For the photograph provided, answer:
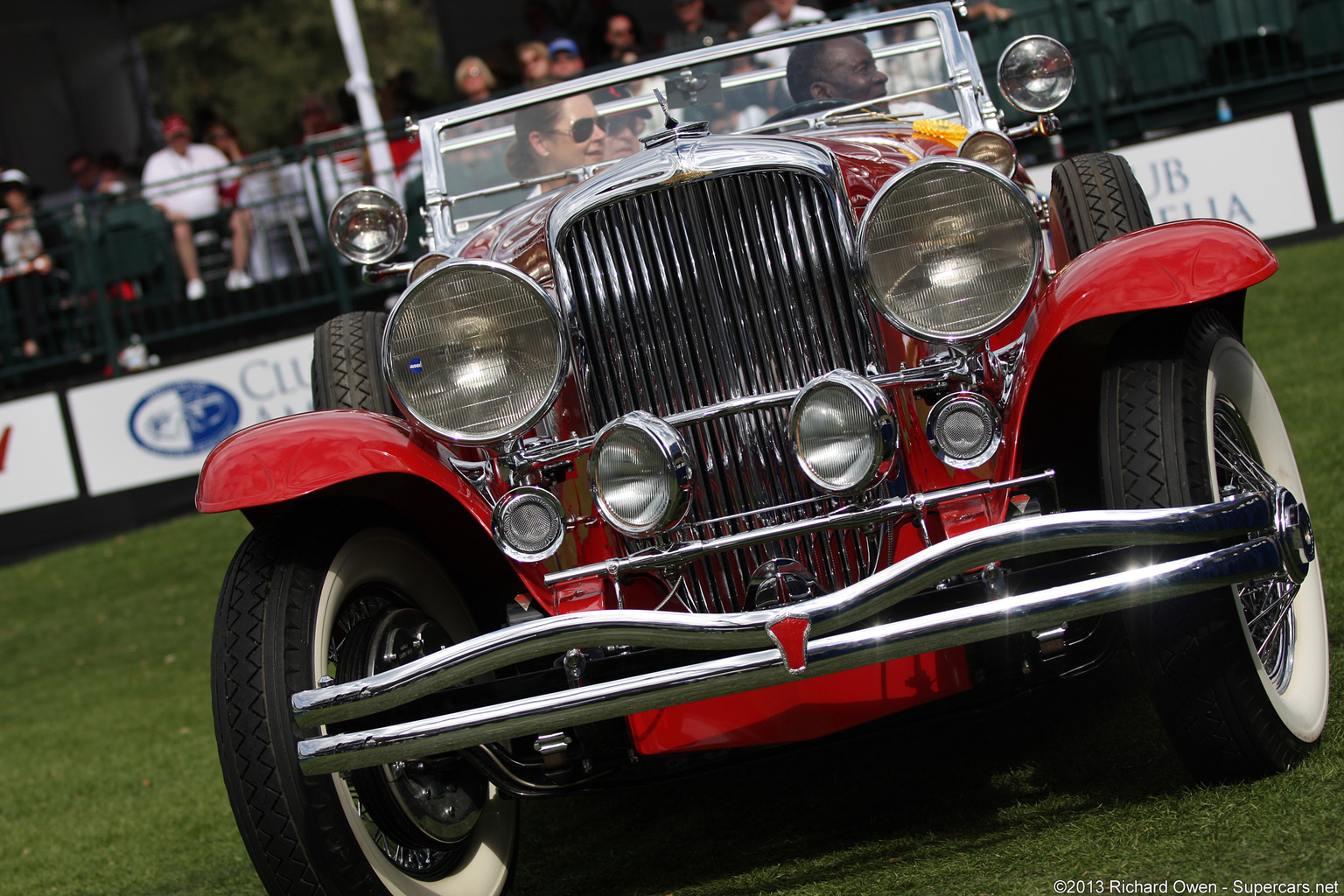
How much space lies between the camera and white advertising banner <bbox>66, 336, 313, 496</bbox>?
8.93 metres

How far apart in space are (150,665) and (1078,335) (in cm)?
531

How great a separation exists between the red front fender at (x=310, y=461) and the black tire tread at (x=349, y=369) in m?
1.14

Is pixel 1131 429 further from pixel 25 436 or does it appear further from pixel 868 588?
pixel 25 436

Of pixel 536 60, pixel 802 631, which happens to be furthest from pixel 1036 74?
pixel 536 60

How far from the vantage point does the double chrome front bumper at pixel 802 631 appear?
226 cm

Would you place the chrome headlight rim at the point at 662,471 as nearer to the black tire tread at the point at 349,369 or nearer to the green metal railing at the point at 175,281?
the black tire tread at the point at 349,369

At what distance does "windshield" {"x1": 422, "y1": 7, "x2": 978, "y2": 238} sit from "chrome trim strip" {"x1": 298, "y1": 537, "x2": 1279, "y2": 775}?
1989mm

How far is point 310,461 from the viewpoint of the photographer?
2623mm

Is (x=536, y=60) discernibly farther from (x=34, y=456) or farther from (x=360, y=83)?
(x=34, y=456)

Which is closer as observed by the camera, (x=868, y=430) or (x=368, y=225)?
(x=868, y=430)

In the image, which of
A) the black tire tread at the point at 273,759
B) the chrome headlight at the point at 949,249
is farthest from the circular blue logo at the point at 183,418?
the chrome headlight at the point at 949,249

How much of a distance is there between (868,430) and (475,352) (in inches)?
32.4

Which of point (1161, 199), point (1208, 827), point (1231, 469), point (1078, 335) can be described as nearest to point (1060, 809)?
point (1208, 827)

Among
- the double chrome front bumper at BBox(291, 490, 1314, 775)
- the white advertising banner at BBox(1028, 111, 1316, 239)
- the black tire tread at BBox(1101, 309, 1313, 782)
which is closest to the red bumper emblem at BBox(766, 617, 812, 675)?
the double chrome front bumper at BBox(291, 490, 1314, 775)
